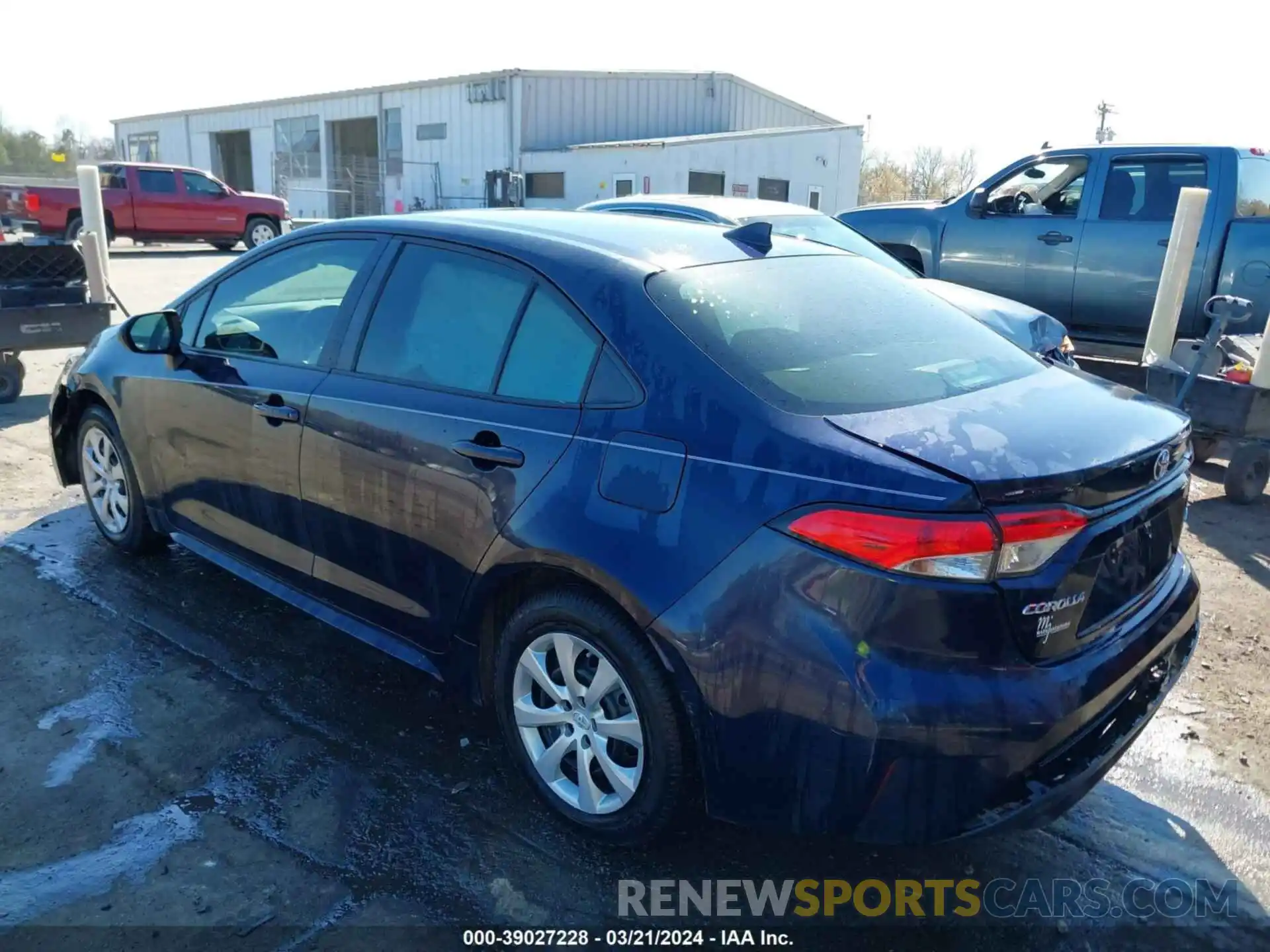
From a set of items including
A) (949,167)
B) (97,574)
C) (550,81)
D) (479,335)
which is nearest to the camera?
(479,335)

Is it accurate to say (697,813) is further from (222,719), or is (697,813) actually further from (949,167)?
(949,167)

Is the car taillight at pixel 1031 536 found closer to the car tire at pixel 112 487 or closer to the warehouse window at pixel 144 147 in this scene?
the car tire at pixel 112 487

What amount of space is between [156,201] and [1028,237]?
19.1m

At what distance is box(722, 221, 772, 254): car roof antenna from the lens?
3211 mm

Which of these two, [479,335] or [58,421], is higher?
[479,335]

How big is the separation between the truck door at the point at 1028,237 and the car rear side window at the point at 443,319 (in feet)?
22.6

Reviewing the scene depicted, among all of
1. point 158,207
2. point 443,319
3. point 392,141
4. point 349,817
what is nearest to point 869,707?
point 349,817

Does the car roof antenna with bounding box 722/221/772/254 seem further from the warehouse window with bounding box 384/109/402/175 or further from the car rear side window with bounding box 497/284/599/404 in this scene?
the warehouse window with bounding box 384/109/402/175

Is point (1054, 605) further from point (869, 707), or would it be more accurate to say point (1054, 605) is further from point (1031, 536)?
point (869, 707)

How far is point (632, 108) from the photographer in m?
28.2

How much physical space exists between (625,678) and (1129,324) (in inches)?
287

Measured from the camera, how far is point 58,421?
4914 millimetres

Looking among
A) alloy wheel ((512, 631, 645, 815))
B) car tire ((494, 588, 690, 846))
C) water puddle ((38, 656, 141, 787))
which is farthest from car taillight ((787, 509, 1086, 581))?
water puddle ((38, 656, 141, 787))

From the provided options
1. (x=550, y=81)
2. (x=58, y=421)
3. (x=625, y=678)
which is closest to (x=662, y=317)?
(x=625, y=678)
